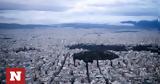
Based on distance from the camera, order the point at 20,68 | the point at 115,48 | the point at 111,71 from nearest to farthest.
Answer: the point at 20,68, the point at 111,71, the point at 115,48

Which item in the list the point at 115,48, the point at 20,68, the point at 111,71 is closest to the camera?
the point at 20,68

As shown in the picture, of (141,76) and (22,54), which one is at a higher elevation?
(22,54)

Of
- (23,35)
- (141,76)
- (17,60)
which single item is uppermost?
(23,35)

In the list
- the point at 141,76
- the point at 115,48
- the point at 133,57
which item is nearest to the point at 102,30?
the point at 115,48

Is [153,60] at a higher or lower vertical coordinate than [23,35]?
lower

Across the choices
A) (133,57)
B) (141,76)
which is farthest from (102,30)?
(141,76)

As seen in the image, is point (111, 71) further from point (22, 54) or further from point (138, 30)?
point (22, 54)

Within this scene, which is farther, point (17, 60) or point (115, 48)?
point (115, 48)

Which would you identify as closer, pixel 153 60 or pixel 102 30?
pixel 153 60

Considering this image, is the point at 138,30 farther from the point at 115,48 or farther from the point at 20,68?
the point at 20,68
